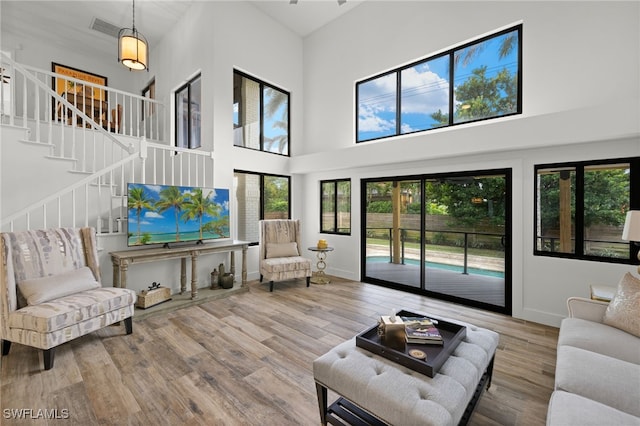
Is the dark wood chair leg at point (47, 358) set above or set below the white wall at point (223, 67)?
below

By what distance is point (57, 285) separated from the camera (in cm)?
261

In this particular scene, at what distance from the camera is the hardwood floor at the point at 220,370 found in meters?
1.84

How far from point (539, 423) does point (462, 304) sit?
7.30 feet

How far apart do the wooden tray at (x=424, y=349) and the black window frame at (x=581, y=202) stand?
2225mm

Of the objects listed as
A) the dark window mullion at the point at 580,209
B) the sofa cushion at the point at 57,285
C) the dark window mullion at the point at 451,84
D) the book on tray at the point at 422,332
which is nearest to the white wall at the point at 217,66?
the sofa cushion at the point at 57,285

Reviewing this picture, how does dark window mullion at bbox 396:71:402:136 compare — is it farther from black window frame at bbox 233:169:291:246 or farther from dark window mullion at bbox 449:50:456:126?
black window frame at bbox 233:169:291:246

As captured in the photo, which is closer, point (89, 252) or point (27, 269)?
Answer: point (27, 269)

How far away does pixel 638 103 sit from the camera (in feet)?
8.27

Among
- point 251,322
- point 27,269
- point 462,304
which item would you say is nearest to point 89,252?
point 27,269

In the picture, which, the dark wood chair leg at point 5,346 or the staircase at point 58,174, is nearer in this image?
the dark wood chair leg at point 5,346

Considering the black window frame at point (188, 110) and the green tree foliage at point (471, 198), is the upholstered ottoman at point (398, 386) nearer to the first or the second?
the green tree foliage at point (471, 198)

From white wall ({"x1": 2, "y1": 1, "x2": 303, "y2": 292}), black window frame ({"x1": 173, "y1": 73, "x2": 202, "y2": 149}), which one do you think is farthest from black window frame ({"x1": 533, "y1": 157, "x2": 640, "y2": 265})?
black window frame ({"x1": 173, "y1": 73, "x2": 202, "y2": 149})

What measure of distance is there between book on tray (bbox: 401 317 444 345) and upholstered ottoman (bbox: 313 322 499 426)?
14 centimetres

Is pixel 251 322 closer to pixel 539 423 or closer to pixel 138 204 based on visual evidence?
pixel 138 204
